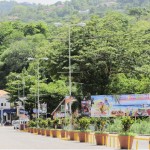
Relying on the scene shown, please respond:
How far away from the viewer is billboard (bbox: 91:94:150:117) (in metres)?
51.7

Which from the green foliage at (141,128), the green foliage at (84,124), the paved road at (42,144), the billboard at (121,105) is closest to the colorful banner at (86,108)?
the billboard at (121,105)

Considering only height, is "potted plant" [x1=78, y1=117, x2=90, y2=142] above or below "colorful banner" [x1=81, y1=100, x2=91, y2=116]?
below

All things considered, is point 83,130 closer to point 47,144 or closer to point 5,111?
point 47,144

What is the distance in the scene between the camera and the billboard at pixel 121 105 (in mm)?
51684

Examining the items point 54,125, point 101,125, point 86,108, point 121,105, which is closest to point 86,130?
point 101,125

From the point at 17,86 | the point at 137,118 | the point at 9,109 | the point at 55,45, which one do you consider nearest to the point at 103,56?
the point at 55,45

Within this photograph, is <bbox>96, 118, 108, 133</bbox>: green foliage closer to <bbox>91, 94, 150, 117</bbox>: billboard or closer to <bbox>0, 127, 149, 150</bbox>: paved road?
<bbox>0, 127, 149, 150</bbox>: paved road

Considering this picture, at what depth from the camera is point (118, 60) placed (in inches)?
2554

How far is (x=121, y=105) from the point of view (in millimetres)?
54688

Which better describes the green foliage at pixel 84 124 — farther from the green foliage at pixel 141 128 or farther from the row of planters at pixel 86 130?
the green foliage at pixel 141 128

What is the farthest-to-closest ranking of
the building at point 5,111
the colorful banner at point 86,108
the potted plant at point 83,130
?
the building at point 5,111
the colorful banner at point 86,108
the potted plant at point 83,130

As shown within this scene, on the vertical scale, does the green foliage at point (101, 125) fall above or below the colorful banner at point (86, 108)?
below

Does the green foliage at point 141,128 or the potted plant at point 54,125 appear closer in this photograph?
the green foliage at point 141,128

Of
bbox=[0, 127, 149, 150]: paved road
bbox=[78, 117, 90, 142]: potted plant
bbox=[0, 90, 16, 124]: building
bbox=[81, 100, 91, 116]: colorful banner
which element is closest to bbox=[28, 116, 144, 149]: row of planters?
bbox=[78, 117, 90, 142]: potted plant
